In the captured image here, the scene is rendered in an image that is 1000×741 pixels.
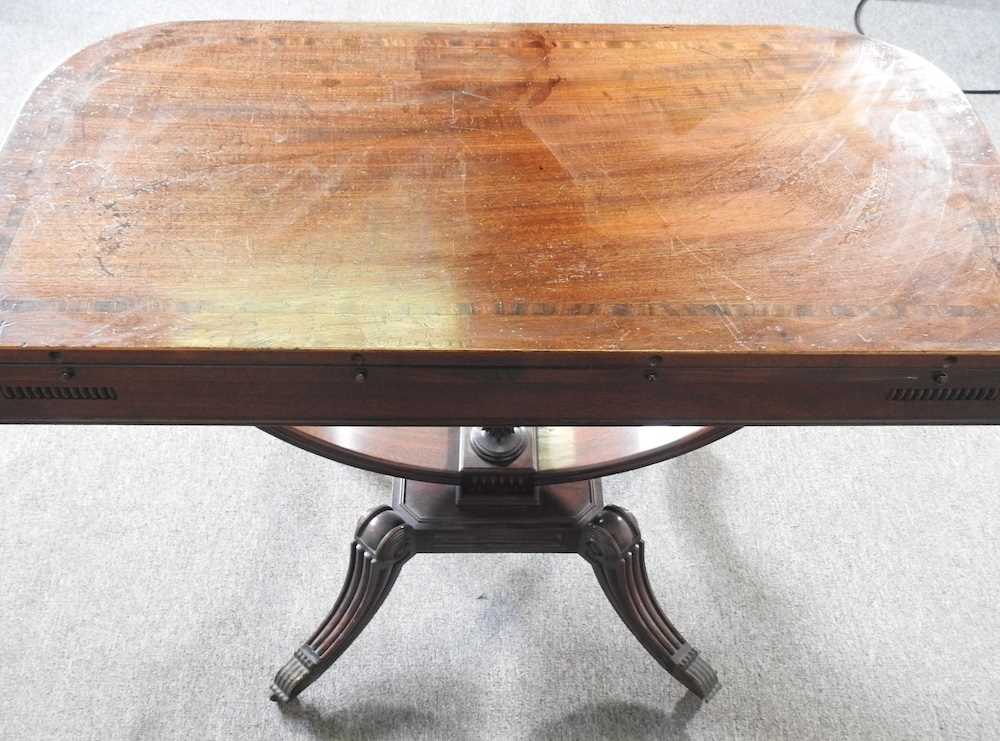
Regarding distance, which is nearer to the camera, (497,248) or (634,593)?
(497,248)

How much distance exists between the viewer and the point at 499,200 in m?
0.75

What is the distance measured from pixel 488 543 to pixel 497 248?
0.36 m

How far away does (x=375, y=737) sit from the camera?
3.25 feet

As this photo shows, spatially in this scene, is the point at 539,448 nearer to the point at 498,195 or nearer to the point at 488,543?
the point at 488,543

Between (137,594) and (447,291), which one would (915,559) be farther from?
(137,594)

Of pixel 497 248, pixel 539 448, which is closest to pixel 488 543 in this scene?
pixel 539 448

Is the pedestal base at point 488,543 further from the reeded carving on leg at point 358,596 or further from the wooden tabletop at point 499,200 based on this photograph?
the wooden tabletop at point 499,200

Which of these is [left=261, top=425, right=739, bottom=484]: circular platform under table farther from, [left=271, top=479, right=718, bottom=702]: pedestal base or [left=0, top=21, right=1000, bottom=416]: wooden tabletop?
[left=0, top=21, right=1000, bottom=416]: wooden tabletop

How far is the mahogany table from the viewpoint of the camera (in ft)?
2.16

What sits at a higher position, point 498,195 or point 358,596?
point 498,195

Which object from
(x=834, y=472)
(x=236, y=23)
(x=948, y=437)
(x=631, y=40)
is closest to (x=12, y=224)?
(x=236, y=23)

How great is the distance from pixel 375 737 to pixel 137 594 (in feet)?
1.09

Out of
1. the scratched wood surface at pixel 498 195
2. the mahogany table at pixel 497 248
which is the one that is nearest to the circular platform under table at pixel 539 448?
the mahogany table at pixel 497 248

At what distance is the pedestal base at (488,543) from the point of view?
938mm
